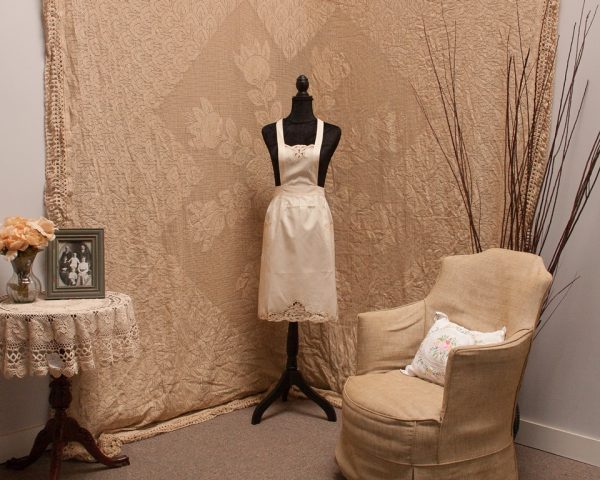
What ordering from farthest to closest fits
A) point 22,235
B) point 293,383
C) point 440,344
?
point 293,383
point 440,344
point 22,235

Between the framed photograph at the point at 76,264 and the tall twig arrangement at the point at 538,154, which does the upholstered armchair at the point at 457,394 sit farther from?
the framed photograph at the point at 76,264

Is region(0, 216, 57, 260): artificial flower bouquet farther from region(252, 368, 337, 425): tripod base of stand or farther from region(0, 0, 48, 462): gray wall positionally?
region(252, 368, 337, 425): tripod base of stand

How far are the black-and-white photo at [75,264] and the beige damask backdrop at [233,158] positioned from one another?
18 cm

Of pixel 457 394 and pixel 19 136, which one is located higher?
pixel 19 136

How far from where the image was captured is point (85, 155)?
2.69 meters

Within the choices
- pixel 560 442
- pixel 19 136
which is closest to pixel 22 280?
pixel 19 136

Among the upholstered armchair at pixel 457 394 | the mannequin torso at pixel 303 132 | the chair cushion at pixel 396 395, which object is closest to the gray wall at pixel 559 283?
the upholstered armchair at pixel 457 394

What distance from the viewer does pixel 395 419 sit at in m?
2.15

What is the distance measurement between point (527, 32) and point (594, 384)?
1441 mm

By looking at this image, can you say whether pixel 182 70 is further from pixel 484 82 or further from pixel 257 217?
pixel 484 82

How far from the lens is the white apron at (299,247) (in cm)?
292

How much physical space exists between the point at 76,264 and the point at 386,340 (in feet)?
3.98

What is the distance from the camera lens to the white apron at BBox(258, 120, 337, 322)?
2.92m

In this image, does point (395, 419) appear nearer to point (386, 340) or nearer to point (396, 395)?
point (396, 395)
